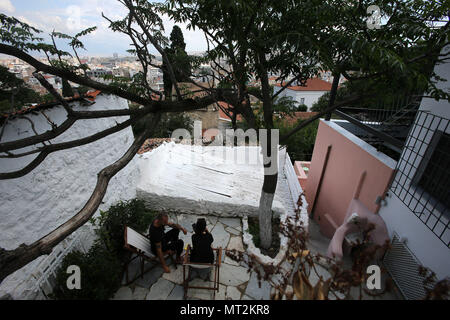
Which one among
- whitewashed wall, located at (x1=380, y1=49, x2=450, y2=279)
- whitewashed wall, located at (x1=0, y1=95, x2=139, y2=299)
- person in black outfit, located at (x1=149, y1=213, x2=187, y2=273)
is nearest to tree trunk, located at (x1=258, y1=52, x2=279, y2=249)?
person in black outfit, located at (x1=149, y1=213, x2=187, y2=273)

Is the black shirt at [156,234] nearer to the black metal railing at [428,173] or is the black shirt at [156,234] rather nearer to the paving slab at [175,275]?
the paving slab at [175,275]

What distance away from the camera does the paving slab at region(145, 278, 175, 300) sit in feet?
11.1

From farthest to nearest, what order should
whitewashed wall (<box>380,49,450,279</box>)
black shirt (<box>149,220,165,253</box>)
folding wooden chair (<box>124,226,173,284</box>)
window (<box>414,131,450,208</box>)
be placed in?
black shirt (<box>149,220,165,253</box>) < folding wooden chair (<box>124,226,173,284</box>) < window (<box>414,131,450,208</box>) < whitewashed wall (<box>380,49,450,279</box>)

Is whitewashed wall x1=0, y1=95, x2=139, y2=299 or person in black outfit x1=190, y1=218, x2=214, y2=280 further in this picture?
person in black outfit x1=190, y1=218, x2=214, y2=280

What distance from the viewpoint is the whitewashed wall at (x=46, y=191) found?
277cm

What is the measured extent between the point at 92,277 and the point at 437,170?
550 cm

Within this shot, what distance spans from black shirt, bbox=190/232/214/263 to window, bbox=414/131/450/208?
3674 mm

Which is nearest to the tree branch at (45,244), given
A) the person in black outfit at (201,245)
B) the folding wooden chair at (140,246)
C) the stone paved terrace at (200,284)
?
the folding wooden chair at (140,246)

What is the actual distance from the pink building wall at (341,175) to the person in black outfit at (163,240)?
4.06m

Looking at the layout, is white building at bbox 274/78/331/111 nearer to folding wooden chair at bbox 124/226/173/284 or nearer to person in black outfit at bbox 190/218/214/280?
person in black outfit at bbox 190/218/214/280

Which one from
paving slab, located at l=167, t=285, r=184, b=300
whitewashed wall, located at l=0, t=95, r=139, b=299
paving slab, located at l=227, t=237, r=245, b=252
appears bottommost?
paving slab, located at l=167, t=285, r=184, b=300

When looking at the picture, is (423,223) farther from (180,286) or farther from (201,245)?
(180,286)

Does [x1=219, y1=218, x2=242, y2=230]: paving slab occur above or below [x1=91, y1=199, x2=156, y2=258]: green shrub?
below

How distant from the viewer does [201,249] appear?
333cm
